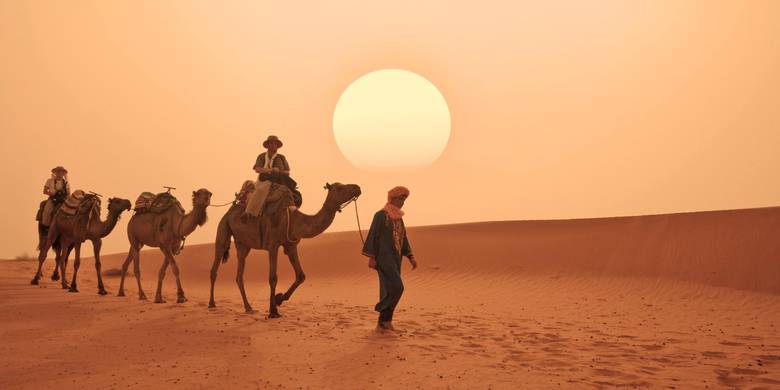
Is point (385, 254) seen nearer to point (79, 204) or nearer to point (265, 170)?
point (265, 170)

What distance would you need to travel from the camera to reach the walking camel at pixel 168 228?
557 inches

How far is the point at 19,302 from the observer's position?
13758 mm

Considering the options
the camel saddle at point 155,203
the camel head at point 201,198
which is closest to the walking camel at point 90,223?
the camel saddle at point 155,203

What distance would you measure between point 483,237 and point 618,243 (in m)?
Result: 6.70

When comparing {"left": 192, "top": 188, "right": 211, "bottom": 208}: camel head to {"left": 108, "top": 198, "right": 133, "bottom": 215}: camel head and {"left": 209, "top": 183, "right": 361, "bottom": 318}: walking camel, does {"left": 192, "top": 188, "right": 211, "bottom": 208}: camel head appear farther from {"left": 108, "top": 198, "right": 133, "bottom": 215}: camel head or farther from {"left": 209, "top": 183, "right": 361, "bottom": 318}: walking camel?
{"left": 108, "top": 198, "right": 133, "bottom": 215}: camel head

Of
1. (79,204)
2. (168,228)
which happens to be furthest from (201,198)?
(79,204)

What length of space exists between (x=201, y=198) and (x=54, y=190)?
5.32 m

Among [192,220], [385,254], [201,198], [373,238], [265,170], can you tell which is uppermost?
[265,170]

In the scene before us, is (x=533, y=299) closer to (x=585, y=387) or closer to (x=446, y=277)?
(x=446, y=277)

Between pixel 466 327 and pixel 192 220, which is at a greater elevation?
pixel 192 220

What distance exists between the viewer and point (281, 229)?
1274 cm

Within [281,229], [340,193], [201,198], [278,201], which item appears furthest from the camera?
[201,198]

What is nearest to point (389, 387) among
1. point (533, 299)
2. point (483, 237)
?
point (533, 299)

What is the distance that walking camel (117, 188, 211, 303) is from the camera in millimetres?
14156
